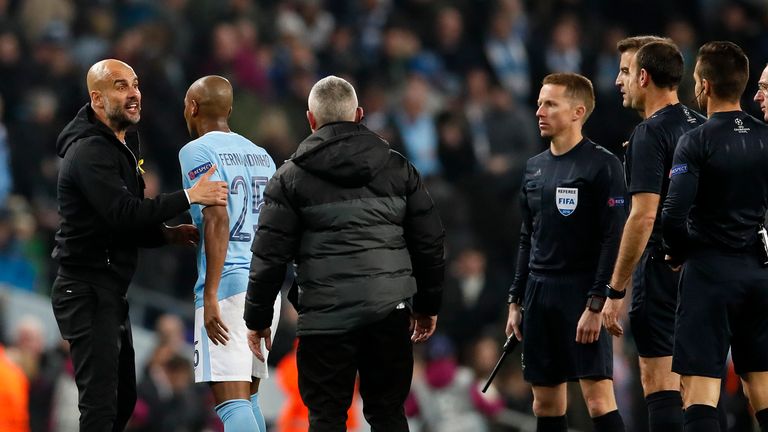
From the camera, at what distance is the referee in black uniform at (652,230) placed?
6.58 meters

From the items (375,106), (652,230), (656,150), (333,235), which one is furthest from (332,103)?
(375,106)

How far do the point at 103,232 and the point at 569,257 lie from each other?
7.90 ft

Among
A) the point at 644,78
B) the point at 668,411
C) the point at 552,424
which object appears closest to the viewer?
the point at 644,78

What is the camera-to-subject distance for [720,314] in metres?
6.35

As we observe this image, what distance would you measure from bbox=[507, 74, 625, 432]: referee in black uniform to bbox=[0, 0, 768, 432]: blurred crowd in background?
15.1 ft

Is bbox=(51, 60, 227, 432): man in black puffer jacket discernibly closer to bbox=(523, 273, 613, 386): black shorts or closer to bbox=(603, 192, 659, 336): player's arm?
bbox=(523, 273, 613, 386): black shorts

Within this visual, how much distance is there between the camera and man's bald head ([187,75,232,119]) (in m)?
6.96

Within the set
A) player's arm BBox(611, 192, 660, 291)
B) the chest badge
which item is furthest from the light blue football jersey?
player's arm BBox(611, 192, 660, 291)

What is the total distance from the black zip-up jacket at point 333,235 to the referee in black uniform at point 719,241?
1.36 meters

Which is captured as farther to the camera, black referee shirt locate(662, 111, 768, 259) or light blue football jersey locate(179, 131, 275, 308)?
light blue football jersey locate(179, 131, 275, 308)

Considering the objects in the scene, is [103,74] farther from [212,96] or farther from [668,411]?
[668,411]

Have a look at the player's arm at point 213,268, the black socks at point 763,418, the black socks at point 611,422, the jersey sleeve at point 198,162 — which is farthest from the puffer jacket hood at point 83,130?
the black socks at point 763,418

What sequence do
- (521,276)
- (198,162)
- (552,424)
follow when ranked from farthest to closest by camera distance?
(521,276) → (552,424) → (198,162)

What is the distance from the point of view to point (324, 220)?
6.25 m
